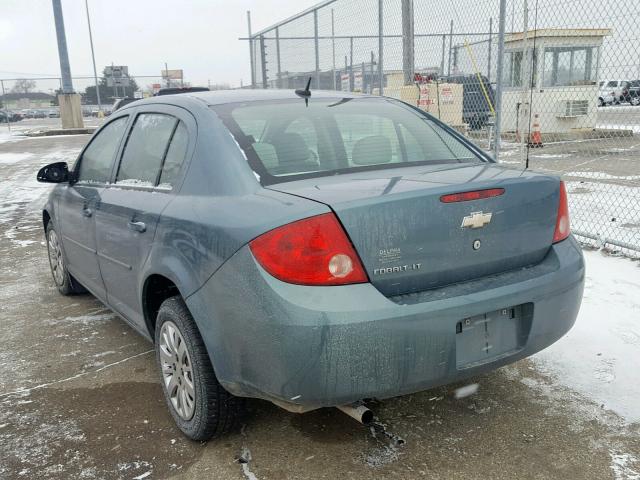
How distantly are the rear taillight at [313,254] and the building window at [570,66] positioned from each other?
1300 centimetres

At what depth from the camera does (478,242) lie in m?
2.30

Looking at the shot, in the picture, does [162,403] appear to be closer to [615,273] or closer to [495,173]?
[495,173]

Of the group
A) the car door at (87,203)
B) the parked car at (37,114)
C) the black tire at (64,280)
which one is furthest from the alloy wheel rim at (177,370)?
the parked car at (37,114)

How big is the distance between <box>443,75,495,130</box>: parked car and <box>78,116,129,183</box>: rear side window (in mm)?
7704

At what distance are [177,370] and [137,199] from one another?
0.92 metres

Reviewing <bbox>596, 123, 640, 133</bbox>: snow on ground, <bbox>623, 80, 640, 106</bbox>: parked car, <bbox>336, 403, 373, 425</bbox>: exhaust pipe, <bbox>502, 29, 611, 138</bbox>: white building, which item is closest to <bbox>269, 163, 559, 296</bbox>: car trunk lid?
<bbox>336, 403, 373, 425</bbox>: exhaust pipe

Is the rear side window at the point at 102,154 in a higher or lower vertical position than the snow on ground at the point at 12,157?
higher

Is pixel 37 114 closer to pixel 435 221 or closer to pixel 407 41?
pixel 407 41

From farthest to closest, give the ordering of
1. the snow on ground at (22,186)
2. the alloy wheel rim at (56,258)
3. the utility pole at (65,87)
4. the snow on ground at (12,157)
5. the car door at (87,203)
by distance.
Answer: the utility pole at (65,87)
the snow on ground at (12,157)
the snow on ground at (22,186)
the alloy wheel rim at (56,258)
the car door at (87,203)

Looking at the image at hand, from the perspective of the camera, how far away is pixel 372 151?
2.85 metres

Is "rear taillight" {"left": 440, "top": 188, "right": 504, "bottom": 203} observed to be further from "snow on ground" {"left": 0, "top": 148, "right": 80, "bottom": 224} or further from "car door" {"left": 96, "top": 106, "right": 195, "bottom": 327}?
"snow on ground" {"left": 0, "top": 148, "right": 80, "bottom": 224}

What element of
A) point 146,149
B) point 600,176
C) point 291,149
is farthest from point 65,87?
point 291,149

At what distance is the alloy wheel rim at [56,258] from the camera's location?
467 cm

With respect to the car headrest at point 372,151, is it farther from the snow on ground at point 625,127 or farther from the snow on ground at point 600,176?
the snow on ground at point 625,127
